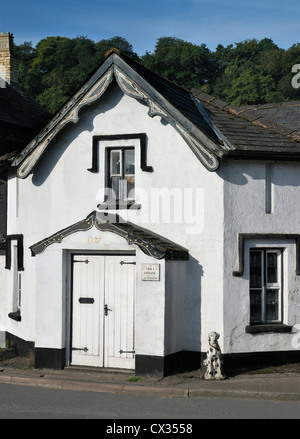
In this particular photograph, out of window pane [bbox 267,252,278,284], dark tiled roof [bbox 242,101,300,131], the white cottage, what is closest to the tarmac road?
the white cottage

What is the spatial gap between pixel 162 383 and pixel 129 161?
4789 millimetres

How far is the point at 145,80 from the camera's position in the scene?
13805 millimetres

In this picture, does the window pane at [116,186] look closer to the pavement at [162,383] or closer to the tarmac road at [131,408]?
the pavement at [162,383]

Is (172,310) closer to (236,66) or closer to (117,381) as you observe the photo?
(117,381)

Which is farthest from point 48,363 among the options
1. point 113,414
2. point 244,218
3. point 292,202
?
point 292,202

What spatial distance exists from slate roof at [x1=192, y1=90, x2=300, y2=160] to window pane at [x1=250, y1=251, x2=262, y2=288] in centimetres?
206

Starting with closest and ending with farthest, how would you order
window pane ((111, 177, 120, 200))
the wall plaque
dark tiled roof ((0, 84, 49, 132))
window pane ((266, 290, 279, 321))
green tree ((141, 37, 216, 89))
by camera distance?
1. the wall plaque
2. window pane ((266, 290, 279, 321))
3. window pane ((111, 177, 120, 200))
4. dark tiled roof ((0, 84, 49, 132))
5. green tree ((141, 37, 216, 89))

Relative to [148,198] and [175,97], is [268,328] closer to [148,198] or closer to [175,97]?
[148,198]

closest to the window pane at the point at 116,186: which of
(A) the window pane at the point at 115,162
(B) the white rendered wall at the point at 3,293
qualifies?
(A) the window pane at the point at 115,162

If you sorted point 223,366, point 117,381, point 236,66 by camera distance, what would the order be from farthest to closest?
1. point 236,66
2. point 223,366
3. point 117,381

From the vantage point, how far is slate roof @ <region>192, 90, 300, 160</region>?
13969 millimetres

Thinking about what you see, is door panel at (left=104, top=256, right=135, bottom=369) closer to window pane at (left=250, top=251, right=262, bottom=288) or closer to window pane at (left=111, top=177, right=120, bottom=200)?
window pane at (left=111, top=177, right=120, bottom=200)

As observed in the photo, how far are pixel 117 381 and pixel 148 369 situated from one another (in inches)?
27.7

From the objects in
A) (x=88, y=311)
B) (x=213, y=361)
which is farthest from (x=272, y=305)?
(x=88, y=311)
